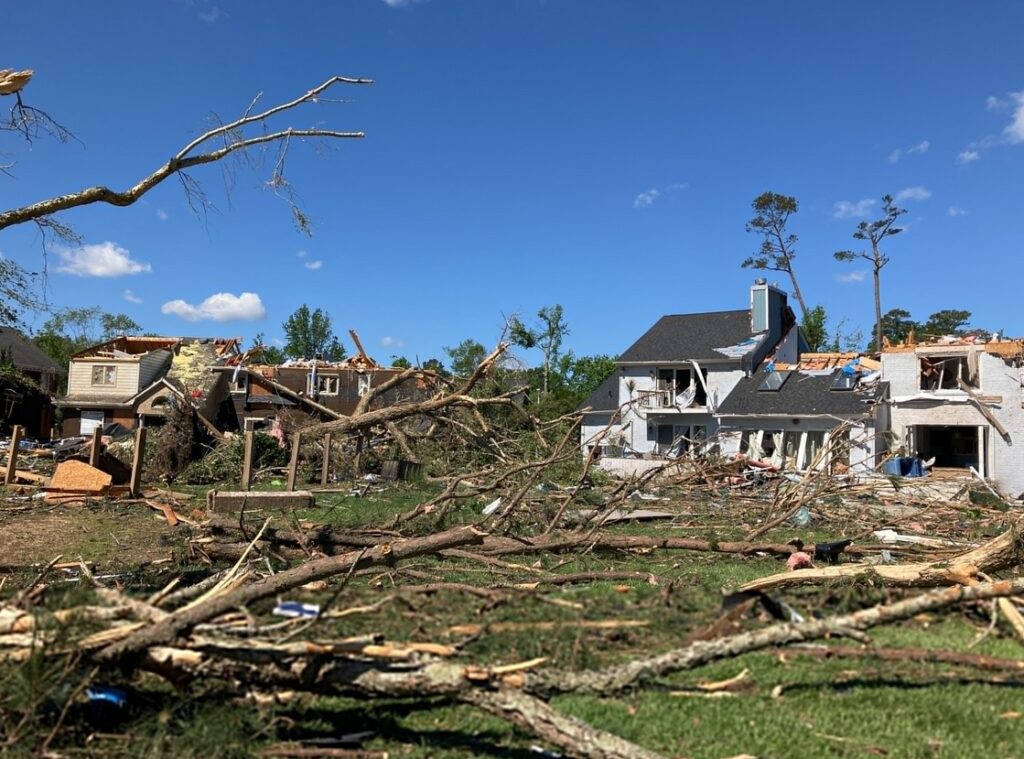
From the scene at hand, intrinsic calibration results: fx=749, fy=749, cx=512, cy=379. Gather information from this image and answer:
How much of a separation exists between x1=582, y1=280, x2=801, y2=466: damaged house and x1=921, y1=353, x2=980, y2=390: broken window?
586 cm

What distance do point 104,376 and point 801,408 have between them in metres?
28.5

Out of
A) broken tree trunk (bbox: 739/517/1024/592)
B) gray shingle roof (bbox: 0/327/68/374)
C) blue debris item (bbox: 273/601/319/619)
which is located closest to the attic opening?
broken tree trunk (bbox: 739/517/1024/592)

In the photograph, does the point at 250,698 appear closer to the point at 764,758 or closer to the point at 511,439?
the point at 764,758

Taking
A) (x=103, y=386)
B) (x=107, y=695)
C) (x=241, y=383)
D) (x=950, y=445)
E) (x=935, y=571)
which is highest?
(x=241, y=383)

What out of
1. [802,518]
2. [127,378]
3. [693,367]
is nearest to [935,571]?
[802,518]

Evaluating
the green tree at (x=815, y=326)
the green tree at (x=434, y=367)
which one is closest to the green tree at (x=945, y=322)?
the green tree at (x=815, y=326)

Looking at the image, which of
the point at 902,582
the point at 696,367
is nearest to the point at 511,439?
the point at 902,582

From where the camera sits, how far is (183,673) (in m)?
2.96

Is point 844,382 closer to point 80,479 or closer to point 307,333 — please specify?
point 80,479

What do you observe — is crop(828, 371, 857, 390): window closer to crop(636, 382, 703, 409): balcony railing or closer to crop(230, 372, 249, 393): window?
crop(636, 382, 703, 409): balcony railing

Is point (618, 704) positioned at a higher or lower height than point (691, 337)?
lower

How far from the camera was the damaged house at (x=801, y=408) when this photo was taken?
859 inches

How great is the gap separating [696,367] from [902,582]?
2181 cm

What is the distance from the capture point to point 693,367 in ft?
89.6
